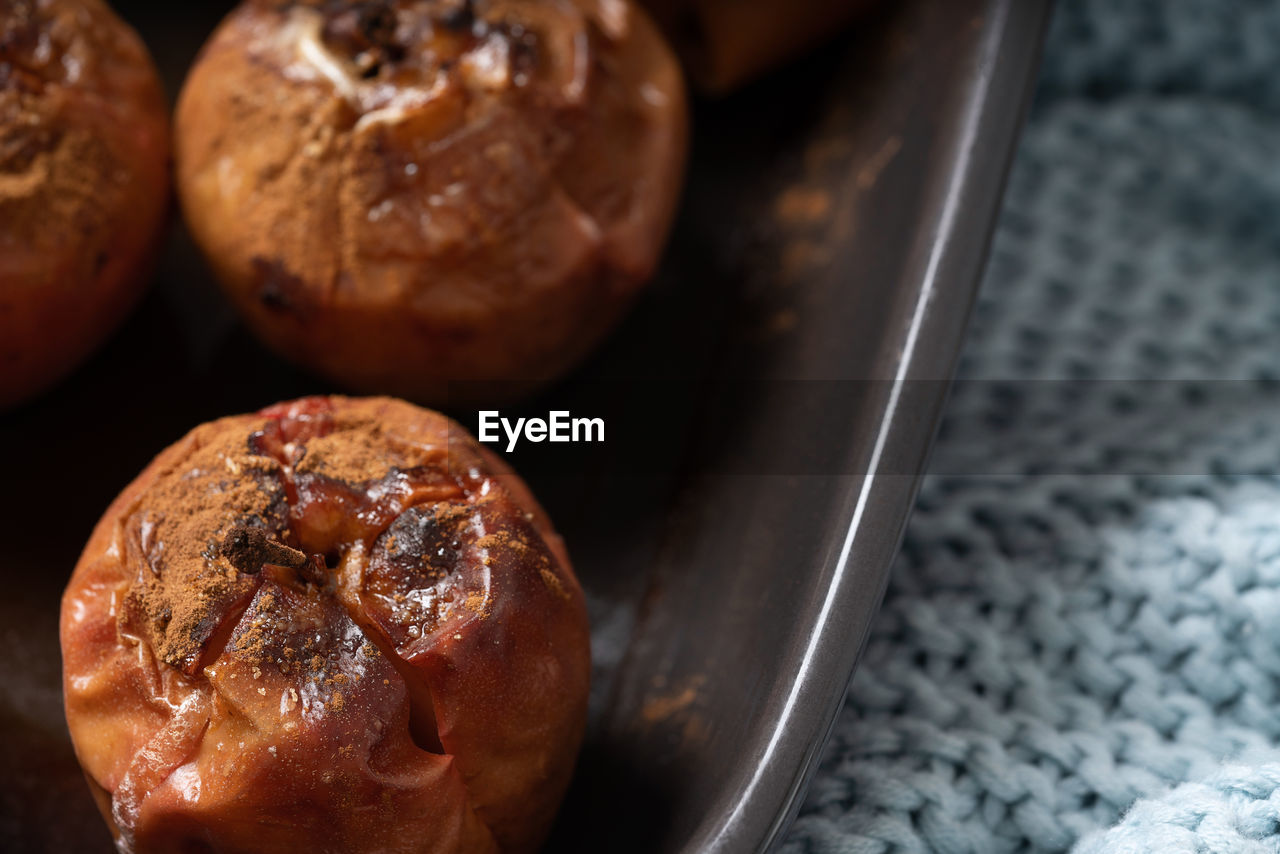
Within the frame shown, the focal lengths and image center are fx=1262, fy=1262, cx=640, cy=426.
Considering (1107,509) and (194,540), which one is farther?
(1107,509)

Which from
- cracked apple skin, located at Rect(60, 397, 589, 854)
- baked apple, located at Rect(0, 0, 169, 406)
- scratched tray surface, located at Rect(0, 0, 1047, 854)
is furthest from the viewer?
→ baked apple, located at Rect(0, 0, 169, 406)

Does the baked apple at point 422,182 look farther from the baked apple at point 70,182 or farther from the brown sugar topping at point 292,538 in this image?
the brown sugar topping at point 292,538

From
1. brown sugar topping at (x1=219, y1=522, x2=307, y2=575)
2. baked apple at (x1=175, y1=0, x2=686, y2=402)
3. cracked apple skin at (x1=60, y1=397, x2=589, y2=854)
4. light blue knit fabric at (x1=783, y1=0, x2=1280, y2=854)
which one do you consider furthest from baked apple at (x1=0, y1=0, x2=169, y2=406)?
light blue knit fabric at (x1=783, y1=0, x2=1280, y2=854)

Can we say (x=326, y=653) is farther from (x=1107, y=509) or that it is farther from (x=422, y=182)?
(x=1107, y=509)

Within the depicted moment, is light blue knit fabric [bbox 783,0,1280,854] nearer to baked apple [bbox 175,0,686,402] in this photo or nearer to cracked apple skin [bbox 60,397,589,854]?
cracked apple skin [bbox 60,397,589,854]

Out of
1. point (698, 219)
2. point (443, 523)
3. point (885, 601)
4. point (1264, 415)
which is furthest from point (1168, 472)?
point (443, 523)

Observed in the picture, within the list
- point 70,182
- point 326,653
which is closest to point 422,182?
point 70,182
